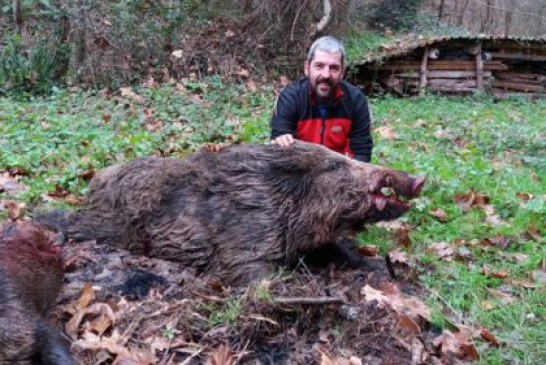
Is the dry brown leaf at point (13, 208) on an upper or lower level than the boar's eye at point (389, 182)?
lower

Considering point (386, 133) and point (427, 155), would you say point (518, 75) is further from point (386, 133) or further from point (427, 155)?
point (427, 155)

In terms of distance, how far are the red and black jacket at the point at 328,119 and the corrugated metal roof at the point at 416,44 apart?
33.8 ft

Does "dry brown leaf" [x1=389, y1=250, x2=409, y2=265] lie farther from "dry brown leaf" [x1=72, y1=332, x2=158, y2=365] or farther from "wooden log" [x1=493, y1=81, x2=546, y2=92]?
"wooden log" [x1=493, y1=81, x2=546, y2=92]

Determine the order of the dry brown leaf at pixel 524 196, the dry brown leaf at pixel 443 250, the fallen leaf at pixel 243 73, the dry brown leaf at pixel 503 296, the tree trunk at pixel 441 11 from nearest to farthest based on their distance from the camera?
the dry brown leaf at pixel 503 296
the dry brown leaf at pixel 443 250
the dry brown leaf at pixel 524 196
the fallen leaf at pixel 243 73
the tree trunk at pixel 441 11

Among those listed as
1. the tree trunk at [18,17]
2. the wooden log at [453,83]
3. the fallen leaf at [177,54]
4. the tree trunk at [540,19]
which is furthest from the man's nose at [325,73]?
the tree trunk at [540,19]

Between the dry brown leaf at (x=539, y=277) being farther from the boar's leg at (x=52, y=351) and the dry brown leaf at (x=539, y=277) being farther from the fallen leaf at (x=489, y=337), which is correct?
the boar's leg at (x=52, y=351)

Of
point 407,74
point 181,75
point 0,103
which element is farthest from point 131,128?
point 407,74

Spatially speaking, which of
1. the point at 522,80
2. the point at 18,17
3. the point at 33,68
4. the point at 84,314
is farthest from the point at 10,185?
the point at 522,80

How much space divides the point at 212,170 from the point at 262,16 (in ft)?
38.9

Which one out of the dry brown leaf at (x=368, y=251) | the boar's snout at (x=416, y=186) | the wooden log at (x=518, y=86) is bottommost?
the wooden log at (x=518, y=86)

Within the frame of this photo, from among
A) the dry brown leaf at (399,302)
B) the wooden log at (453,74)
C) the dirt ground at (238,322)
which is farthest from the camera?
the wooden log at (453,74)

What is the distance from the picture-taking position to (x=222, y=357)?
3.01 metres

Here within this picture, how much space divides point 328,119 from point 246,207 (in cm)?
166

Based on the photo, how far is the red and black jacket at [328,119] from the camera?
5547 mm
